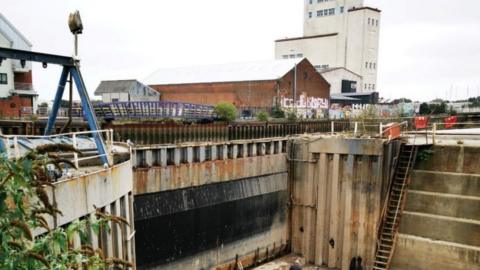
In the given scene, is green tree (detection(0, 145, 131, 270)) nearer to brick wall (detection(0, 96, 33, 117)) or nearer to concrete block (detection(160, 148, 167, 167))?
concrete block (detection(160, 148, 167, 167))

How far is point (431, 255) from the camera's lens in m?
14.0

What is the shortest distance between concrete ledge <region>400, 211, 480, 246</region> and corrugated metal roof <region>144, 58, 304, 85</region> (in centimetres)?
2616

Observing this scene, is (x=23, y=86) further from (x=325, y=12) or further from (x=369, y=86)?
(x=369, y=86)

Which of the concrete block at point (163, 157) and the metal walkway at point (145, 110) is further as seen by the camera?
the metal walkway at point (145, 110)

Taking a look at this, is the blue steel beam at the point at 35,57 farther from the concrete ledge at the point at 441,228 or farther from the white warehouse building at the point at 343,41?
the white warehouse building at the point at 343,41

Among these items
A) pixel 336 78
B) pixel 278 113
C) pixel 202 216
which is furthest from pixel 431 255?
pixel 336 78

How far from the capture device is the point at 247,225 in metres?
16.1

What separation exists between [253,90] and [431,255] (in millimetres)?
28538

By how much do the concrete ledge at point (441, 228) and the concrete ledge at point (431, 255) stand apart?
0.29m

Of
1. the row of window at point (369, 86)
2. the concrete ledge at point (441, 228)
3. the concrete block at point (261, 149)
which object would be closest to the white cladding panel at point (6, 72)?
the concrete block at point (261, 149)

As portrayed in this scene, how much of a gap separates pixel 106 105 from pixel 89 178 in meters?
15.0

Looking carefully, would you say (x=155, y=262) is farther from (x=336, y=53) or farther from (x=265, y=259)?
(x=336, y=53)

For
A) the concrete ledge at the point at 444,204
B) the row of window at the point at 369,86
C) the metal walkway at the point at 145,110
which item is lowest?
the concrete ledge at the point at 444,204

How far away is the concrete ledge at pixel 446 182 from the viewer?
49.0ft
